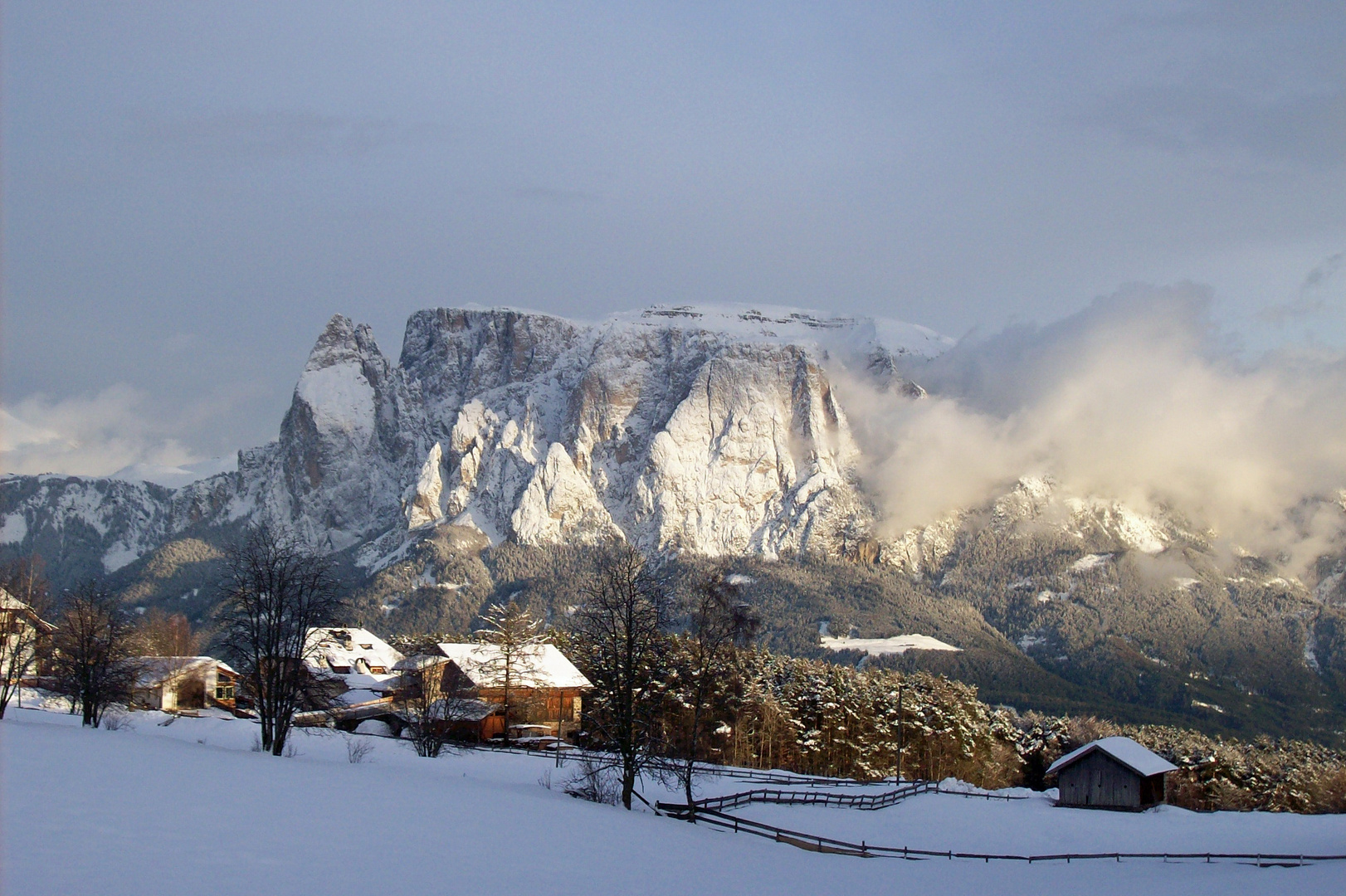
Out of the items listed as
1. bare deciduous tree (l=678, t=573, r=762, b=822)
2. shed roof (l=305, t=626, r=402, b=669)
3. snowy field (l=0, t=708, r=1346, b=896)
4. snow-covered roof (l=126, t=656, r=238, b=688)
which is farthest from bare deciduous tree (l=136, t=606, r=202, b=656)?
bare deciduous tree (l=678, t=573, r=762, b=822)

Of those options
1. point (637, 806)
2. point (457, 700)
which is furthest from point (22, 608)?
point (637, 806)

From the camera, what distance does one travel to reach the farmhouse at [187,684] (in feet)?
240

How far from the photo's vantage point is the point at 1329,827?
51.0 metres

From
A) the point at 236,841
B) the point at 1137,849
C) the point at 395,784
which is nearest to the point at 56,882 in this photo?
the point at 236,841

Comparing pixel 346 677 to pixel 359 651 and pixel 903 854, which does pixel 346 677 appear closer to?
pixel 359 651

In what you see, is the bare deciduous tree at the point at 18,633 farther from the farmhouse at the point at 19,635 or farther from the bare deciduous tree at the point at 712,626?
the bare deciduous tree at the point at 712,626

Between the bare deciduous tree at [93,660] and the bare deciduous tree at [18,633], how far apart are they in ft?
4.76

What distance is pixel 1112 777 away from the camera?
5944 centimetres

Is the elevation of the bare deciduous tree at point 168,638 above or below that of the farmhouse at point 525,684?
above

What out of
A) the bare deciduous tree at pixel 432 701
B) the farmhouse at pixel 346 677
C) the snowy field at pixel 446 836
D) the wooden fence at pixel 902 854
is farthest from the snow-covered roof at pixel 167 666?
the wooden fence at pixel 902 854

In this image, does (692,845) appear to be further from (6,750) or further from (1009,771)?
(1009,771)

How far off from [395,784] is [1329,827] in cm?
4101

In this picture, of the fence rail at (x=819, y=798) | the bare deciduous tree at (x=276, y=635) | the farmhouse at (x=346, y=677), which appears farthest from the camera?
the farmhouse at (x=346, y=677)

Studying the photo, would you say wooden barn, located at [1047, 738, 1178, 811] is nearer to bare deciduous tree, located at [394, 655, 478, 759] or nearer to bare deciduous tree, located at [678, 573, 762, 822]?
bare deciduous tree, located at [678, 573, 762, 822]
